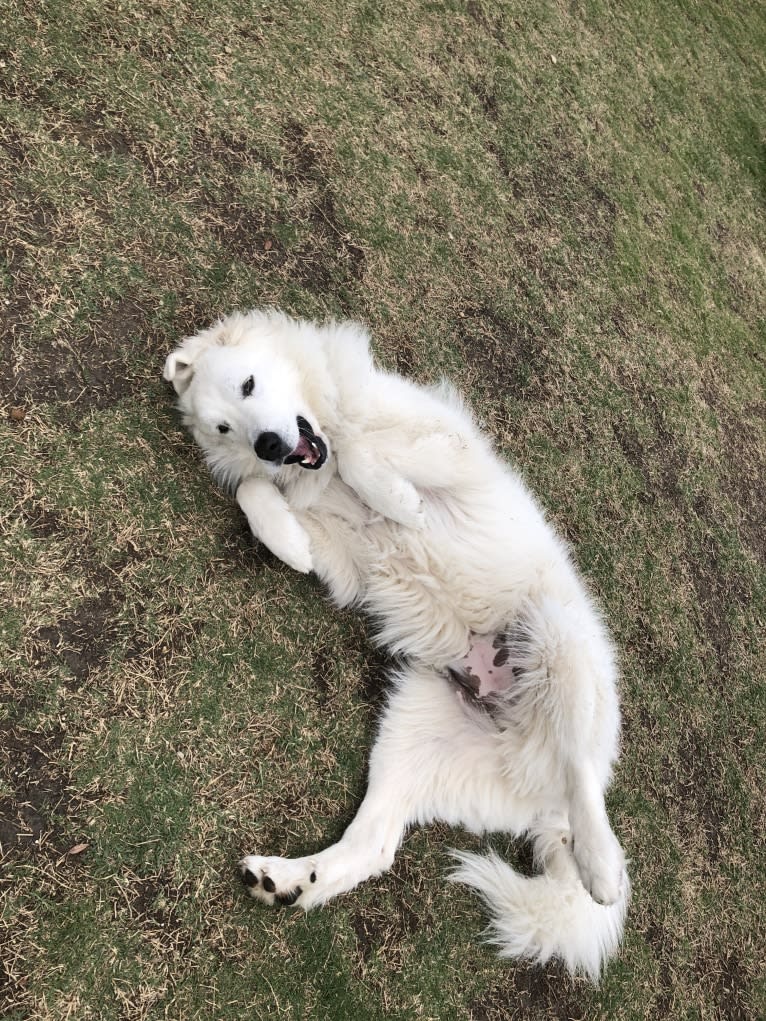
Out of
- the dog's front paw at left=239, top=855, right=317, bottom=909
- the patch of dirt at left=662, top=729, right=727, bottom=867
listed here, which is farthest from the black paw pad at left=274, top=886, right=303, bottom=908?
the patch of dirt at left=662, top=729, right=727, bottom=867

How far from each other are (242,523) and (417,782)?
134 cm

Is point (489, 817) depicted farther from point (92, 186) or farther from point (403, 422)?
point (92, 186)

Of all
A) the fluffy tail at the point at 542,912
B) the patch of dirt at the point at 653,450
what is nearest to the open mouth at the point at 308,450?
the fluffy tail at the point at 542,912

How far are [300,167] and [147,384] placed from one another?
1.54 m

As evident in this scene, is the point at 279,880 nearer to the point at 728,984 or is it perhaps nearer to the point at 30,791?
the point at 30,791

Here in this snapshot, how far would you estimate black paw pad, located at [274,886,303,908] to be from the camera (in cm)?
237

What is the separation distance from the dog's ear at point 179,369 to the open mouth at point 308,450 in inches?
19.3

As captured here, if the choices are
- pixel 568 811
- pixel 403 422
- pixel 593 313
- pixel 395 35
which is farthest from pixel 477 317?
pixel 568 811

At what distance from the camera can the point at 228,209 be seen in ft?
10.3

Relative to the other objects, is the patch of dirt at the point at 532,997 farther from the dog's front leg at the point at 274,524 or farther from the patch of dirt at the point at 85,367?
the patch of dirt at the point at 85,367

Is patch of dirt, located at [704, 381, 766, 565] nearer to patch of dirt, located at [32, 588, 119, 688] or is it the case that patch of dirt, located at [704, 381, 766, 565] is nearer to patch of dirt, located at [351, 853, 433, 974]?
patch of dirt, located at [351, 853, 433, 974]

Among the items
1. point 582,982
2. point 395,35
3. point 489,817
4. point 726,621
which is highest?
point 395,35

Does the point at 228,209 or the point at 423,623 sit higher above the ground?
the point at 228,209

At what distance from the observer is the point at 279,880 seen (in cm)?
235
